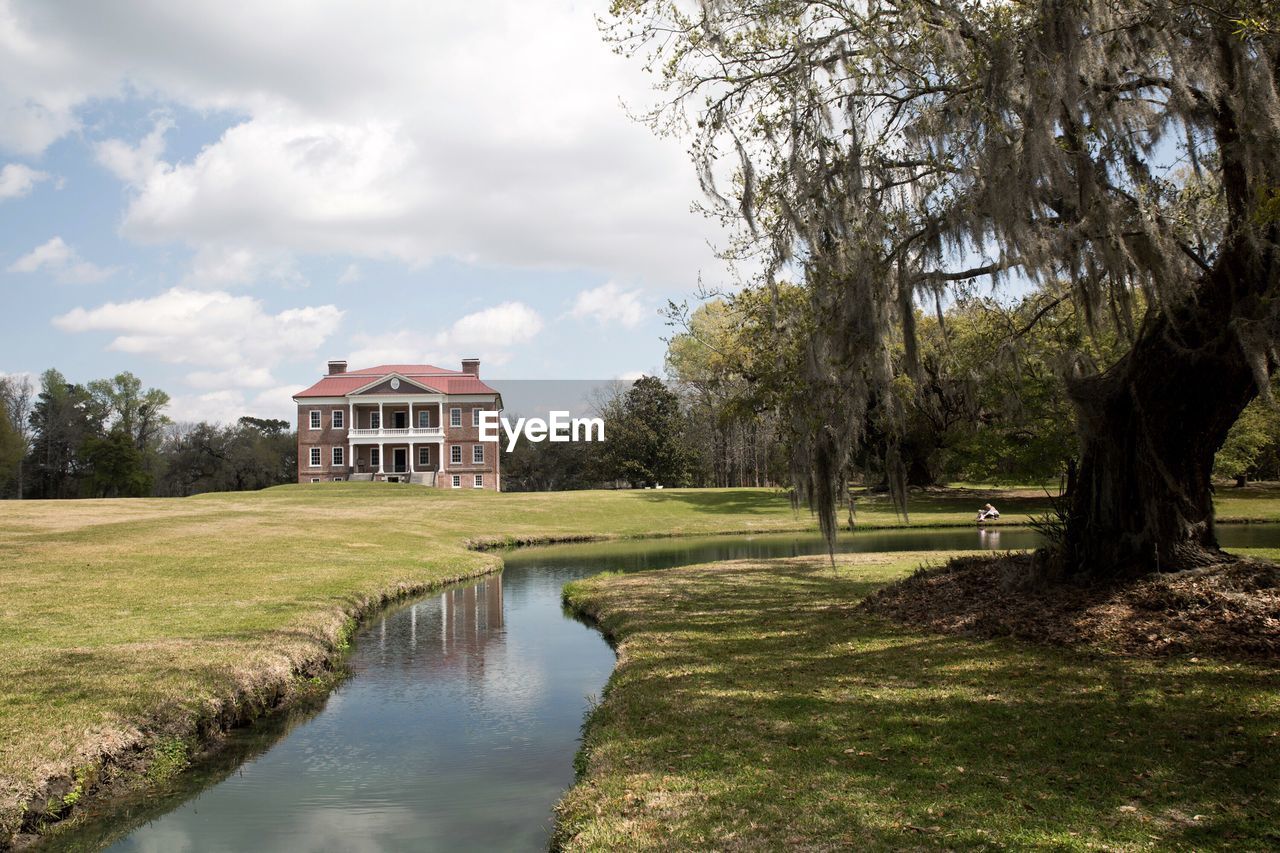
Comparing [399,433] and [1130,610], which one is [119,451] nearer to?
[399,433]

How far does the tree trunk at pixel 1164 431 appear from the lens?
30.2ft

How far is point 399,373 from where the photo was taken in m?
64.9

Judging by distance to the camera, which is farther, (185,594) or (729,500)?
(729,500)

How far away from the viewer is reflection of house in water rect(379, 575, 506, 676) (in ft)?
42.0

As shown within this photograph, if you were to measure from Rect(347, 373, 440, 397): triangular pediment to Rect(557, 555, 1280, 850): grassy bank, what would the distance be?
2225 inches

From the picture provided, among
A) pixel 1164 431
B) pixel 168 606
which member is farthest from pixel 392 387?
pixel 1164 431

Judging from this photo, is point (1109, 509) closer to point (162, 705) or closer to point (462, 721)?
point (462, 721)

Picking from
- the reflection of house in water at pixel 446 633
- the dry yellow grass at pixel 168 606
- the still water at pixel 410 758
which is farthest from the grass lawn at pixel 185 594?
the reflection of house in water at pixel 446 633

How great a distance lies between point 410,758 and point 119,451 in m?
71.6

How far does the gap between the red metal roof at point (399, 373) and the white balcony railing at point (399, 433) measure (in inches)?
109

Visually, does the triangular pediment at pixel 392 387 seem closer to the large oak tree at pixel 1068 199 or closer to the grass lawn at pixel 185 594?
the grass lawn at pixel 185 594

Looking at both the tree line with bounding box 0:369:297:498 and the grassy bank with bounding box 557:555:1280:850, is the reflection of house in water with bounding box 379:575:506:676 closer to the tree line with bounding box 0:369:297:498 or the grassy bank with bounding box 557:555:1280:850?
the grassy bank with bounding box 557:555:1280:850

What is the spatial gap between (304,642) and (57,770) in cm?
514

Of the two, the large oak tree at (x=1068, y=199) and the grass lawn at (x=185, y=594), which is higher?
the large oak tree at (x=1068, y=199)
